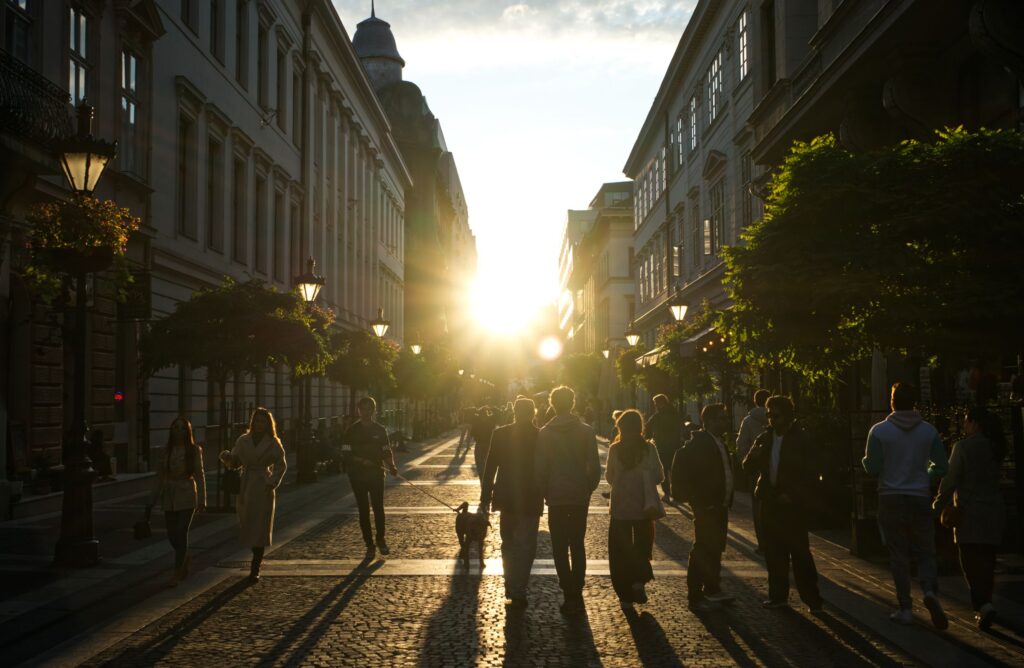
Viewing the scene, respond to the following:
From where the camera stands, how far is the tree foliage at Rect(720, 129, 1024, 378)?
499 inches

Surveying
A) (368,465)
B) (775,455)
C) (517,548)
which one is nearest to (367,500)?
(368,465)

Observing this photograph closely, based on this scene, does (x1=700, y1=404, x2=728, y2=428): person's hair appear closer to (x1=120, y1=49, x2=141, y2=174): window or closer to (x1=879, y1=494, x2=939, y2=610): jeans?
(x1=879, y1=494, x2=939, y2=610): jeans

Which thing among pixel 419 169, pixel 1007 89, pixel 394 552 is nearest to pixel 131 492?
pixel 394 552

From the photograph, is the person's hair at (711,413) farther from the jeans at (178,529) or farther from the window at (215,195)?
the window at (215,195)

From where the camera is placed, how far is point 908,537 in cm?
899

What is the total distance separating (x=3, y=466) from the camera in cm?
1639

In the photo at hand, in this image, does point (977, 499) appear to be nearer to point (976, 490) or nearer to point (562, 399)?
point (976, 490)

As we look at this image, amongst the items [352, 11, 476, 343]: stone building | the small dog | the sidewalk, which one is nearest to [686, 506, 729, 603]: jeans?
the small dog

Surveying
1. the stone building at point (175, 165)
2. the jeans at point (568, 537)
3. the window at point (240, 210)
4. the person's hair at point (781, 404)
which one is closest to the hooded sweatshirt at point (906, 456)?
the person's hair at point (781, 404)

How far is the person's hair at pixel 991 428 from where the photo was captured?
9188 millimetres

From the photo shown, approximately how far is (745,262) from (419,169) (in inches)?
3568

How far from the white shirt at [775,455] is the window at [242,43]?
28.1 meters

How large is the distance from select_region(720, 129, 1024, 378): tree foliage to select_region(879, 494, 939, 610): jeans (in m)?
4.24

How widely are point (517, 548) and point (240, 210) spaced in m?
26.9
